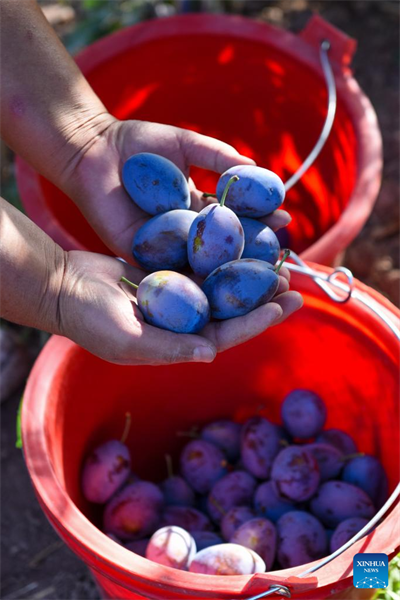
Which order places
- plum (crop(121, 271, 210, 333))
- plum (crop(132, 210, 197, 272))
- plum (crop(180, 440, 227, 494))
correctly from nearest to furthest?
plum (crop(121, 271, 210, 333))
plum (crop(132, 210, 197, 272))
plum (crop(180, 440, 227, 494))

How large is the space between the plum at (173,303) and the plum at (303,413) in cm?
52

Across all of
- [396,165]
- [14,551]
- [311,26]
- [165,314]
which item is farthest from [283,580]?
[396,165]

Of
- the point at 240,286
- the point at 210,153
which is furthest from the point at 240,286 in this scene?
the point at 210,153

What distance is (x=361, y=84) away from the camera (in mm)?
2811

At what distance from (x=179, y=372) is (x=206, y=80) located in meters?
0.95

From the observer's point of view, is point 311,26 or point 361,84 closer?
point 311,26

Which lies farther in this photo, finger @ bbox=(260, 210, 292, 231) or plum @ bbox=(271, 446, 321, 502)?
plum @ bbox=(271, 446, 321, 502)

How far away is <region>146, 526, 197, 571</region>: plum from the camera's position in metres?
1.35

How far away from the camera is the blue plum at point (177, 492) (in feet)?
5.46

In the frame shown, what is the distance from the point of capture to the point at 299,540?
1416 mm

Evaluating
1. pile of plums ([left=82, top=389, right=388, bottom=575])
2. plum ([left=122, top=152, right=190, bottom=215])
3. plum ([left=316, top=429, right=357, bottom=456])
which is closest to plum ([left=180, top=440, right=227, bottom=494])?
pile of plums ([left=82, top=389, right=388, bottom=575])

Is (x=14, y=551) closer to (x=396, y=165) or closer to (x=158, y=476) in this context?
(x=158, y=476)

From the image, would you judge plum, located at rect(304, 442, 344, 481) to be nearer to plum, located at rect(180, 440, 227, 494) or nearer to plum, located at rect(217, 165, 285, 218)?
plum, located at rect(180, 440, 227, 494)

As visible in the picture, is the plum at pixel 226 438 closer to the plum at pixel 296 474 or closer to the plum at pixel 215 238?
the plum at pixel 296 474
